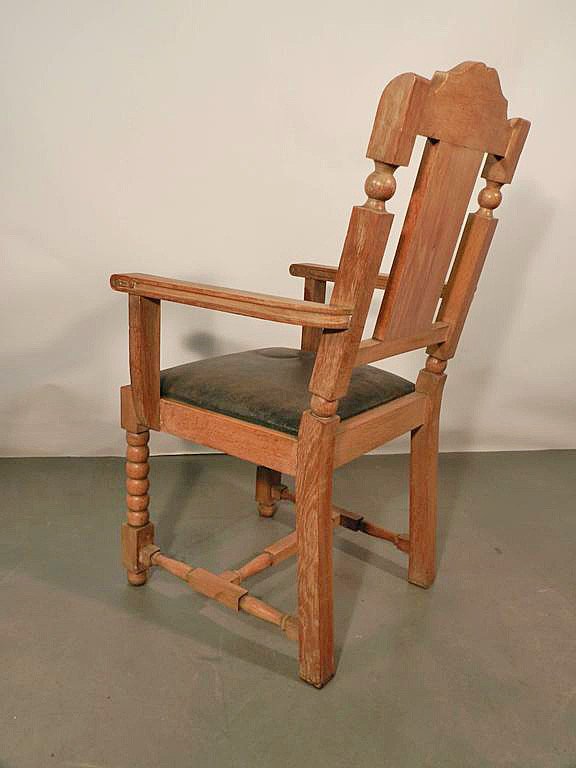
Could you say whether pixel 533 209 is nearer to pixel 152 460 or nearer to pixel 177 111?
pixel 177 111

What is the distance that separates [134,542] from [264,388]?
62cm

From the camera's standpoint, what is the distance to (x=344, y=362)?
147cm

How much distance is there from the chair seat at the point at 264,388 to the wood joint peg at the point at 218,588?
1.44ft

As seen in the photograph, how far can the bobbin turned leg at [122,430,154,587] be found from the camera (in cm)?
189

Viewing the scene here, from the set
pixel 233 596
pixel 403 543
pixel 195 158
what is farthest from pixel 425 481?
pixel 195 158

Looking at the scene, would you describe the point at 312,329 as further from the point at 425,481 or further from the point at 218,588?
the point at 218,588

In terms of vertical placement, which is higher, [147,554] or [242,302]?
[242,302]

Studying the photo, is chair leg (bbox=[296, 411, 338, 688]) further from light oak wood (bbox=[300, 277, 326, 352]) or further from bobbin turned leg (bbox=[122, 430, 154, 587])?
light oak wood (bbox=[300, 277, 326, 352])

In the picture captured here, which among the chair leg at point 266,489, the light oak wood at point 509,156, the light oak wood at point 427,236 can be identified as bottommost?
the chair leg at point 266,489

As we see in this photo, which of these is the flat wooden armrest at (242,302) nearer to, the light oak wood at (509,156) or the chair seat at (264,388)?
the chair seat at (264,388)

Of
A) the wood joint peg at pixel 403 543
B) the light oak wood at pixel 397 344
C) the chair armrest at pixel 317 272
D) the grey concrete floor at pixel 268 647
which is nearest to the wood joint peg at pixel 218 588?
the grey concrete floor at pixel 268 647

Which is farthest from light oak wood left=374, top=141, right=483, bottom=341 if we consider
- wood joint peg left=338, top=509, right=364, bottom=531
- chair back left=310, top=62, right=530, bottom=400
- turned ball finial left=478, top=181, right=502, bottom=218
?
wood joint peg left=338, top=509, right=364, bottom=531

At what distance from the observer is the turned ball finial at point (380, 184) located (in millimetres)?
1329

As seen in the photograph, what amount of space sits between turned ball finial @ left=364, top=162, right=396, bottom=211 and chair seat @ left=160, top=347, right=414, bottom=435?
1.66 feet
